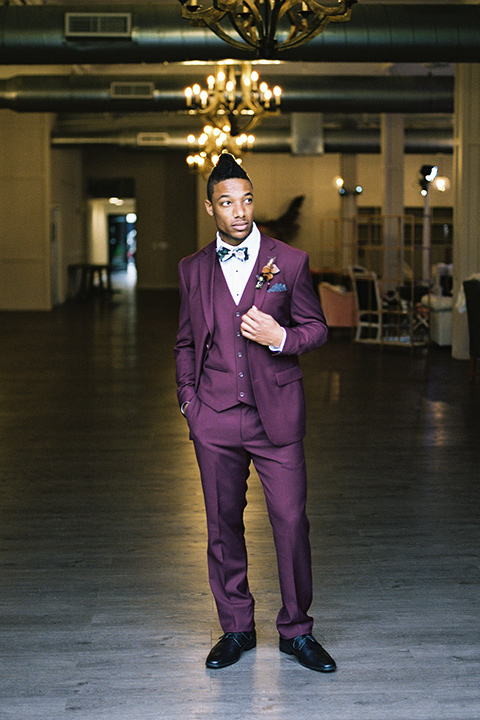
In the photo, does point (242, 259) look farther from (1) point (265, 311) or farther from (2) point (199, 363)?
(2) point (199, 363)

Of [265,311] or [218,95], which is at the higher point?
[218,95]

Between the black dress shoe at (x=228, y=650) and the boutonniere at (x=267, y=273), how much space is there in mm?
1063

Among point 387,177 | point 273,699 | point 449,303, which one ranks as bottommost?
point 273,699

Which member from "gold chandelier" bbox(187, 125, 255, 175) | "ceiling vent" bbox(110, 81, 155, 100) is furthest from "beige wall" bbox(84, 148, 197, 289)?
"gold chandelier" bbox(187, 125, 255, 175)

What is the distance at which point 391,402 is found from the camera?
7527 millimetres

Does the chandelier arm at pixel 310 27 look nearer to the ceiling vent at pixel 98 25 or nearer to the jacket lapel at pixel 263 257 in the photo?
the ceiling vent at pixel 98 25

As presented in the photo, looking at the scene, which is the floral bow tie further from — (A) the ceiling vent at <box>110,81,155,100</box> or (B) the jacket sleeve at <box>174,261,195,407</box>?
(A) the ceiling vent at <box>110,81,155,100</box>

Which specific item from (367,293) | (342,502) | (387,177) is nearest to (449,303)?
(367,293)

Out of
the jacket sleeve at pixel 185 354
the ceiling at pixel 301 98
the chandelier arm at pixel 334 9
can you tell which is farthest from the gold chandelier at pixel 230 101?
the jacket sleeve at pixel 185 354

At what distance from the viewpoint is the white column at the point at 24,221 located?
1723 centimetres

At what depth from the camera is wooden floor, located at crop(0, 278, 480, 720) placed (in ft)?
8.30

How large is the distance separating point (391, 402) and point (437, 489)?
281 cm

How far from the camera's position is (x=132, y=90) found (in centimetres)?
1198

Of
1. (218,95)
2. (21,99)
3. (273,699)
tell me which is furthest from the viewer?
(21,99)
